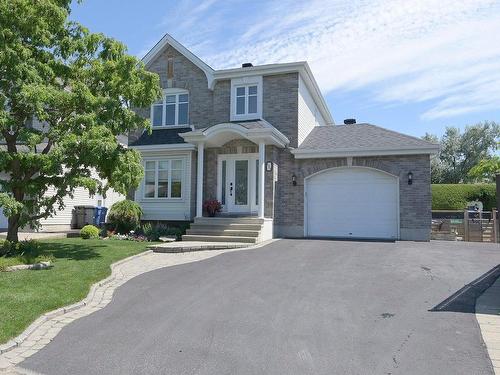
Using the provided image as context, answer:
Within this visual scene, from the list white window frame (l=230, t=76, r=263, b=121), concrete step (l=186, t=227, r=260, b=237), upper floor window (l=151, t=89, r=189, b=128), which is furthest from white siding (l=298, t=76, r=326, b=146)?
concrete step (l=186, t=227, r=260, b=237)

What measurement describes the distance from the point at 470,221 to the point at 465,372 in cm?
1587

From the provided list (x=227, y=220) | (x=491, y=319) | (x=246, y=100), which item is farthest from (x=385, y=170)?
(x=491, y=319)

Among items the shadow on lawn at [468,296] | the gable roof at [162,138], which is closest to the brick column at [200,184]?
→ the gable roof at [162,138]

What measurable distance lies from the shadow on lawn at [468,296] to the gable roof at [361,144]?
758cm

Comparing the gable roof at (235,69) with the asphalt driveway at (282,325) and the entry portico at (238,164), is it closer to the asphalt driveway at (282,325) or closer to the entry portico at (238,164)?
the entry portico at (238,164)

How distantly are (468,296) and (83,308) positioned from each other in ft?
21.3

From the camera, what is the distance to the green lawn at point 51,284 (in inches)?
244

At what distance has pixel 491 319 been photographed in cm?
606

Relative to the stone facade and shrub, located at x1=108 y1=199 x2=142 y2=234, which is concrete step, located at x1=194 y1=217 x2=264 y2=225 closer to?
the stone facade

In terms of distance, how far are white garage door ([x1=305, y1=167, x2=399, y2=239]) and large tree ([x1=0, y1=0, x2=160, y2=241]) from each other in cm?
817

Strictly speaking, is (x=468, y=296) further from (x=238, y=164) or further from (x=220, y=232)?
(x=238, y=164)

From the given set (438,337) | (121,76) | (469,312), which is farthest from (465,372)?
(121,76)

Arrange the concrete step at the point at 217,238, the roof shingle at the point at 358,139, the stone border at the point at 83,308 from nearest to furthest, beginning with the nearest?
the stone border at the point at 83,308 → the concrete step at the point at 217,238 → the roof shingle at the point at 358,139

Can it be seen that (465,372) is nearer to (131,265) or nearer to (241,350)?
(241,350)
